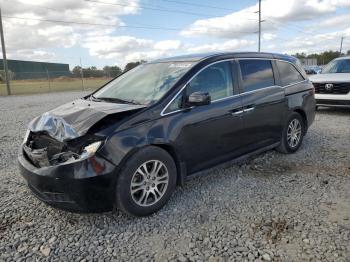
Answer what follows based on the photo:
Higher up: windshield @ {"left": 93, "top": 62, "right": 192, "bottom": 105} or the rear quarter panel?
windshield @ {"left": 93, "top": 62, "right": 192, "bottom": 105}

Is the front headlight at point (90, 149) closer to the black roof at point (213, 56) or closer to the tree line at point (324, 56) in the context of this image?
the black roof at point (213, 56)

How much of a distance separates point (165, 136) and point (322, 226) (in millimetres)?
1814

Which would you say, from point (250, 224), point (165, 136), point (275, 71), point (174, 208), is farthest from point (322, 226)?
point (275, 71)

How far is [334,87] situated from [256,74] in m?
5.31

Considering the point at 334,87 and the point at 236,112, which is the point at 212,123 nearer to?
the point at 236,112

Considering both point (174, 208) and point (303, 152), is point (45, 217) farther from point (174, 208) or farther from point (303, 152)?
point (303, 152)

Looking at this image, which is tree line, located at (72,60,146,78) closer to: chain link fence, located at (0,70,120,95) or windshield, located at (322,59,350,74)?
chain link fence, located at (0,70,120,95)

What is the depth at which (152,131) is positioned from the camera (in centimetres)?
336

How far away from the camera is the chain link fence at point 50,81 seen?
1086 inches

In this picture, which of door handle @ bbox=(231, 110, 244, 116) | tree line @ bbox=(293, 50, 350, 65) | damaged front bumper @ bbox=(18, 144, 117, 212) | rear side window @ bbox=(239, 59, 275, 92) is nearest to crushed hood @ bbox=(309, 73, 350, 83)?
rear side window @ bbox=(239, 59, 275, 92)

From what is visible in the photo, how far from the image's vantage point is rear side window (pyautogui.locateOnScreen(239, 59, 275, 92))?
4.51 meters

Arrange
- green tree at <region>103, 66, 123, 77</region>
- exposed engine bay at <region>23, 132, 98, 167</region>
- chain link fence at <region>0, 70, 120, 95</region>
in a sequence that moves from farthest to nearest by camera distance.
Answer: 1. green tree at <region>103, 66, 123, 77</region>
2. chain link fence at <region>0, 70, 120, 95</region>
3. exposed engine bay at <region>23, 132, 98, 167</region>

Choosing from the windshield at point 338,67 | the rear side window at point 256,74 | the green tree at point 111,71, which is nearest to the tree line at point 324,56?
the green tree at point 111,71

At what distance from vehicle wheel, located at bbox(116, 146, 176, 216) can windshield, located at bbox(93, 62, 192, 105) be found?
26.4 inches
